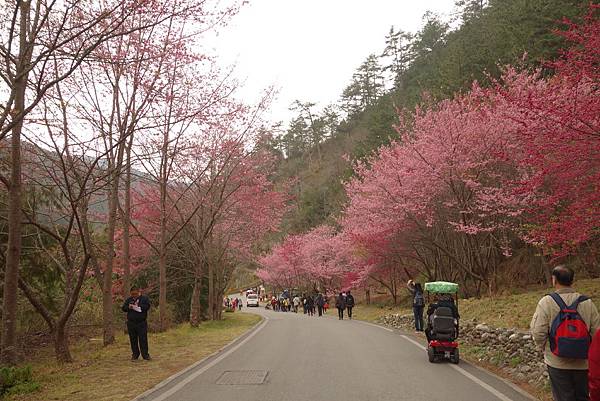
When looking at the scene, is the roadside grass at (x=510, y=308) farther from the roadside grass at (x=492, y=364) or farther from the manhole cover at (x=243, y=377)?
the manhole cover at (x=243, y=377)

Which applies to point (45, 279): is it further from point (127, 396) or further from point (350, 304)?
point (350, 304)

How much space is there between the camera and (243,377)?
8430mm

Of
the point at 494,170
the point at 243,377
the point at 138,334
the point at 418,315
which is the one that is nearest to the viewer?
the point at 243,377

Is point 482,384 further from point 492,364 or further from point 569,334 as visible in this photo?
point 569,334

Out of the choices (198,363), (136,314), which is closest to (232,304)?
(136,314)

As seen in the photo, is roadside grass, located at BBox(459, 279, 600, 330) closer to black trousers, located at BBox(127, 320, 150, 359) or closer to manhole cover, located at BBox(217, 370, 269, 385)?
manhole cover, located at BBox(217, 370, 269, 385)

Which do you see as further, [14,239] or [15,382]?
[14,239]

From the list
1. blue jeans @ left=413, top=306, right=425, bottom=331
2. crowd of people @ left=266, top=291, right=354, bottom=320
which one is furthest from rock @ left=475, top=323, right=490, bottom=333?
crowd of people @ left=266, top=291, right=354, bottom=320

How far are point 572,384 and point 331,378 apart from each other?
439 cm

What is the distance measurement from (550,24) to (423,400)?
23.9 m

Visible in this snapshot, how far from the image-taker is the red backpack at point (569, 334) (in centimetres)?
446

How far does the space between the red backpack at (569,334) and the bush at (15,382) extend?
768 centimetres

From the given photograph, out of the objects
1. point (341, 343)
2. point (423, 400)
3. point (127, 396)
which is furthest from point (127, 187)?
point (423, 400)

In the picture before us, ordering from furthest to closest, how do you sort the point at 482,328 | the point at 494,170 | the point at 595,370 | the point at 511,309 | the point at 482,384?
the point at 494,170
the point at 511,309
the point at 482,328
the point at 482,384
the point at 595,370
